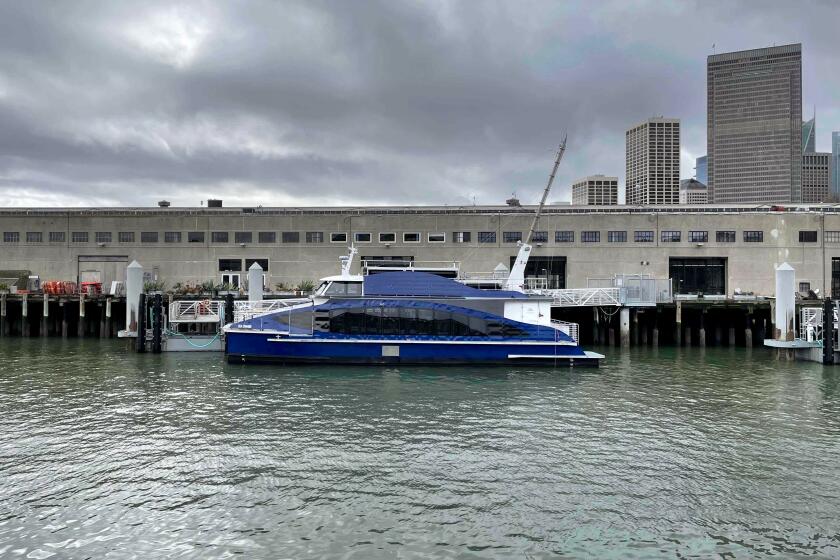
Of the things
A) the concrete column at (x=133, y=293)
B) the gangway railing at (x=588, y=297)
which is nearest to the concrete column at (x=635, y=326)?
the gangway railing at (x=588, y=297)

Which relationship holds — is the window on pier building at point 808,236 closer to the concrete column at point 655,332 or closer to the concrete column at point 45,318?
the concrete column at point 655,332

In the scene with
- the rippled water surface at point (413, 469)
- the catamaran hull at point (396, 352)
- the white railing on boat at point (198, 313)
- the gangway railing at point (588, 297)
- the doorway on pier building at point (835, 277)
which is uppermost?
the doorway on pier building at point (835, 277)

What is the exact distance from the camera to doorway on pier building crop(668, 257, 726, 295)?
50.1m

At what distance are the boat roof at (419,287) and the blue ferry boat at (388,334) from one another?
0.07m

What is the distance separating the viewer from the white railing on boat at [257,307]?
2938cm

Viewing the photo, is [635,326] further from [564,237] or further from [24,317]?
[24,317]

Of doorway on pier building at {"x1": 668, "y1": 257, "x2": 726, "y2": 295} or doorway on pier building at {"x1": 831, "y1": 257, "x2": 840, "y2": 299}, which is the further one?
doorway on pier building at {"x1": 668, "y1": 257, "x2": 726, "y2": 295}

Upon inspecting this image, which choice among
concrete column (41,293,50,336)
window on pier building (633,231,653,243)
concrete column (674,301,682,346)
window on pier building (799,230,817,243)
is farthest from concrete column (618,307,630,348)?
concrete column (41,293,50,336)

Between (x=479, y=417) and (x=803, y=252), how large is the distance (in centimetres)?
4198

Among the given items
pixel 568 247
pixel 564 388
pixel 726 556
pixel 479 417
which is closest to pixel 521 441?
pixel 479 417

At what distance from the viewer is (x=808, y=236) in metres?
48.8

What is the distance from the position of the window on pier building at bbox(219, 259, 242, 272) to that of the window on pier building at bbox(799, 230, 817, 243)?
44.2 meters

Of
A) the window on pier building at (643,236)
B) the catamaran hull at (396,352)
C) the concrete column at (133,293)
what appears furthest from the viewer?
the window on pier building at (643,236)

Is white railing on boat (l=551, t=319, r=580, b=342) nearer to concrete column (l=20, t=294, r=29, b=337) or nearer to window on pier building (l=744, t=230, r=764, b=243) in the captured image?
window on pier building (l=744, t=230, r=764, b=243)
